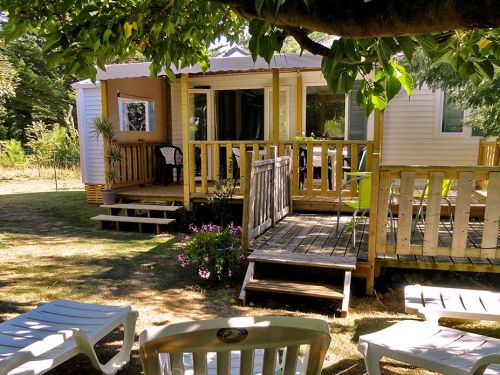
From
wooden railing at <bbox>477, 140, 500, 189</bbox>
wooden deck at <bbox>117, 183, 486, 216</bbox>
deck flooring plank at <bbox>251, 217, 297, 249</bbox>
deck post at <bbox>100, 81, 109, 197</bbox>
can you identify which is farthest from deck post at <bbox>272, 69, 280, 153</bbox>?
wooden railing at <bbox>477, 140, 500, 189</bbox>

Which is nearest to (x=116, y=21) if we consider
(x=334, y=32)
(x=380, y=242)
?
(x=334, y=32)

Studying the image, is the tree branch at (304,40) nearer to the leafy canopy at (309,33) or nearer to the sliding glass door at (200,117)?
the leafy canopy at (309,33)

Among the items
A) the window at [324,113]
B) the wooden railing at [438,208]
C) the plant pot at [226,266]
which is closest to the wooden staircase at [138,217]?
the plant pot at [226,266]

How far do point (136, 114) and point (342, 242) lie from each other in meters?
6.57

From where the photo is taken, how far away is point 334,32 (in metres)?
1.30

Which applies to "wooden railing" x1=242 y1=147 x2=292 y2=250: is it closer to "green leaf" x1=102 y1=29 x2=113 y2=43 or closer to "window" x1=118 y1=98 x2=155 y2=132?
"green leaf" x1=102 y1=29 x2=113 y2=43

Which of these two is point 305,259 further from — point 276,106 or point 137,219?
point 137,219

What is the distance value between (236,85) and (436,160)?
466 centimetres

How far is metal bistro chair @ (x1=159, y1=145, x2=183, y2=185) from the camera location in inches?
384

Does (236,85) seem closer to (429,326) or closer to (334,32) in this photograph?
(429,326)

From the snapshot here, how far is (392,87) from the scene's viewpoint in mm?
1732

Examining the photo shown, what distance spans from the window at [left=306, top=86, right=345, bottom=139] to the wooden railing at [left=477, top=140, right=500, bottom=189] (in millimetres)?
2771

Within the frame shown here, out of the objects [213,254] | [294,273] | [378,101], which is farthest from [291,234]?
[378,101]

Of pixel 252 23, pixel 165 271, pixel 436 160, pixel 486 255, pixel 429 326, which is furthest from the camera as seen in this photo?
pixel 436 160
